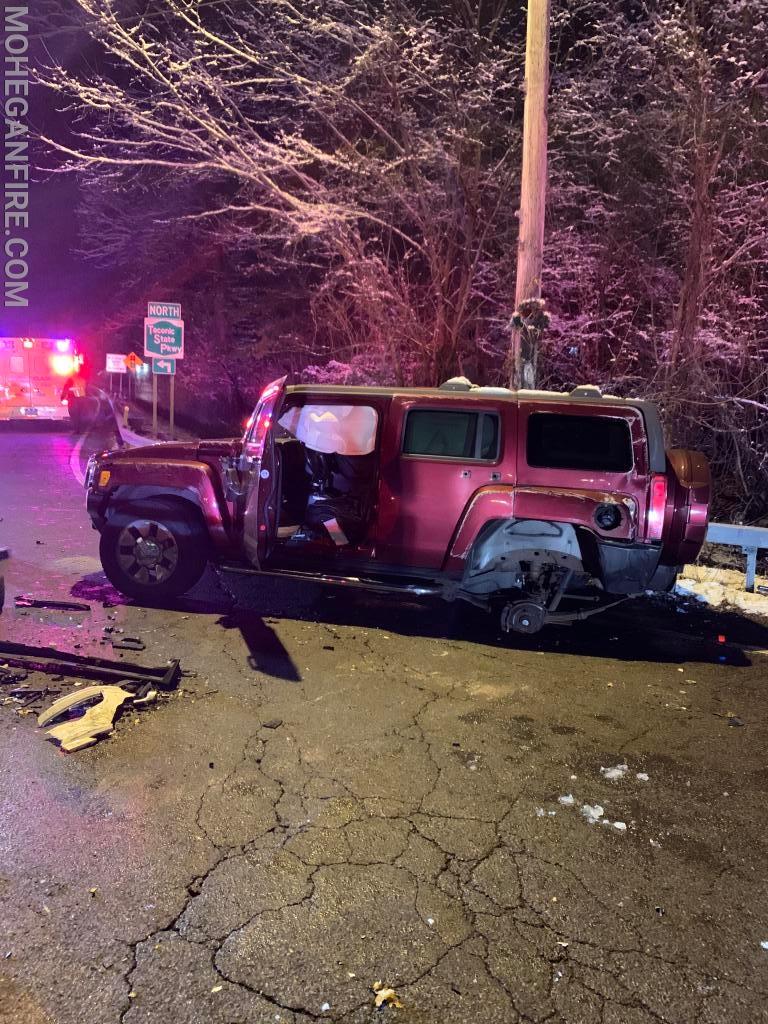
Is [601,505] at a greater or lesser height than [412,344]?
lesser

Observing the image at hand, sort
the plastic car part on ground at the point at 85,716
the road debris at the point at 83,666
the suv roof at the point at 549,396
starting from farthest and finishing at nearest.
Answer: the suv roof at the point at 549,396 → the road debris at the point at 83,666 → the plastic car part on ground at the point at 85,716

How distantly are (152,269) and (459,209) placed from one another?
49.4 ft

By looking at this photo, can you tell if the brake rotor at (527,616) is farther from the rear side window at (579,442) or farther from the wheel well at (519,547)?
the rear side window at (579,442)

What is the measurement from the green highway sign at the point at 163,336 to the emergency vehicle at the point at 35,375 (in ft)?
26.1

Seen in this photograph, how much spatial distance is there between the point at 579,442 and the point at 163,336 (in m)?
11.2

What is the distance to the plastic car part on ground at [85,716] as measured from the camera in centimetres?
363

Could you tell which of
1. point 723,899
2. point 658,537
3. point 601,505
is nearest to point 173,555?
point 601,505

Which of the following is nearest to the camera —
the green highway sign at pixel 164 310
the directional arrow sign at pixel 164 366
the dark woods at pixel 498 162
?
the dark woods at pixel 498 162

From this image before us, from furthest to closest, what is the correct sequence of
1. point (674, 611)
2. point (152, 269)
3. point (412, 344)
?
1. point (152, 269)
2. point (412, 344)
3. point (674, 611)

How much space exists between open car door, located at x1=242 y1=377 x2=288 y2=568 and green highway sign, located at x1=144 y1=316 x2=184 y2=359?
31.7 ft

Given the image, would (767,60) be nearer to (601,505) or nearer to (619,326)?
(619,326)

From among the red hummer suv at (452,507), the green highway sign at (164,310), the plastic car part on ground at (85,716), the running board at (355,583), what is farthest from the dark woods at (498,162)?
the plastic car part on ground at (85,716)

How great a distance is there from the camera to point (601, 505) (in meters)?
5.11

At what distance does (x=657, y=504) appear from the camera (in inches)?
200
